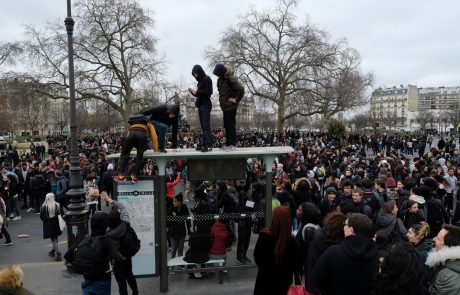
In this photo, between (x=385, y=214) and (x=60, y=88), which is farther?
(x=60, y=88)

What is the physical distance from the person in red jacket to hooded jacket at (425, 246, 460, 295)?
3.69m

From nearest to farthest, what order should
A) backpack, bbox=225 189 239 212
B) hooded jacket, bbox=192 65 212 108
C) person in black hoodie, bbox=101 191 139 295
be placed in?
person in black hoodie, bbox=101 191 139 295
hooded jacket, bbox=192 65 212 108
backpack, bbox=225 189 239 212

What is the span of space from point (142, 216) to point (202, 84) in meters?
2.32

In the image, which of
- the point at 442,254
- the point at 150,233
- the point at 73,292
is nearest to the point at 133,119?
the point at 150,233

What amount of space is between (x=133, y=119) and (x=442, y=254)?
4.41 metres

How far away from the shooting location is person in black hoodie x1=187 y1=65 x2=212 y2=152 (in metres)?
6.36

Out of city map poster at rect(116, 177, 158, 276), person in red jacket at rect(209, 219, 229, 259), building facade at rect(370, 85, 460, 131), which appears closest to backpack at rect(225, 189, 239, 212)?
person in red jacket at rect(209, 219, 229, 259)

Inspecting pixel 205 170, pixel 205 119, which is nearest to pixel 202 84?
pixel 205 119

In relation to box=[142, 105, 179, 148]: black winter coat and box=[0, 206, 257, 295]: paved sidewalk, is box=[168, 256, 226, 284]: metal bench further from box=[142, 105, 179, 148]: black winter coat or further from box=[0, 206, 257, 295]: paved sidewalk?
box=[142, 105, 179, 148]: black winter coat

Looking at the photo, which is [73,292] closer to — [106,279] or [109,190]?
[106,279]

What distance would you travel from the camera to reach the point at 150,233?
6.09 m

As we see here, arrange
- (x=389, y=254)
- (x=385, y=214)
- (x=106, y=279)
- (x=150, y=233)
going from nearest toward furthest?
(x=389, y=254)
(x=106, y=279)
(x=385, y=214)
(x=150, y=233)

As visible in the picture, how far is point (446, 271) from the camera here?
3229 millimetres

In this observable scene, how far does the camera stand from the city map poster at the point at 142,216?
5.96m
